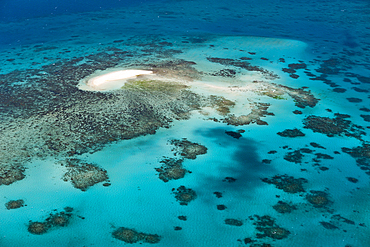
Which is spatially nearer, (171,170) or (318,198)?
(318,198)

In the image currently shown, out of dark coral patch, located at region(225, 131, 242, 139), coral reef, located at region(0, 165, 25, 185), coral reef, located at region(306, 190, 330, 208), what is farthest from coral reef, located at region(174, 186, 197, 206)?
coral reef, located at region(0, 165, 25, 185)

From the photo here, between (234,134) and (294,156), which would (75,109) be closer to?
(234,134)

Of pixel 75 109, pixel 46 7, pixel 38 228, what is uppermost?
pixel 46 7

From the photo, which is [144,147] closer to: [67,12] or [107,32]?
[107,32]

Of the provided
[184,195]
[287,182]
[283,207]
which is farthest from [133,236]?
[287,182]

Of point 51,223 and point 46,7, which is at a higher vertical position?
point 46,7

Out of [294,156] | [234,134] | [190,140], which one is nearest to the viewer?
[294,156]
